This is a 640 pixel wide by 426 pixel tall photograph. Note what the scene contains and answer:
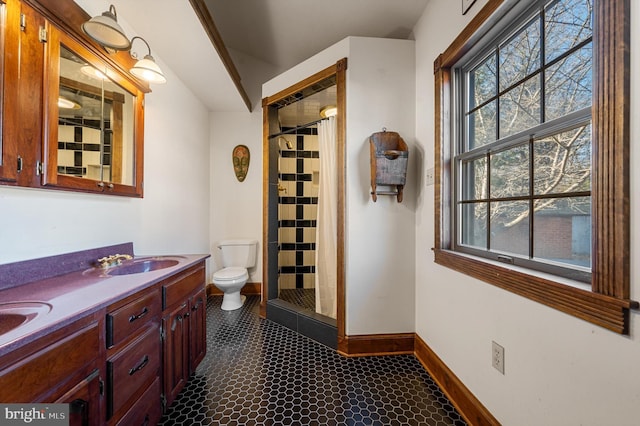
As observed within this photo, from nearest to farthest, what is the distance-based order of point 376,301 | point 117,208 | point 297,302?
point 117,208, point 376,301, point 297,302

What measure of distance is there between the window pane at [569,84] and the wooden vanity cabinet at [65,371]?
73.9 inches

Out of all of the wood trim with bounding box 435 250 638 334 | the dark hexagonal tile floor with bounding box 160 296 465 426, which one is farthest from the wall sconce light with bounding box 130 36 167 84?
the wood trim with bounding box 435 250 638 334

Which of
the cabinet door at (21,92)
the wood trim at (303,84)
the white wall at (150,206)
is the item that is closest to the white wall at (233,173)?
the white wall at (150,206)

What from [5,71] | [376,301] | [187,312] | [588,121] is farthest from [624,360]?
[5,71]

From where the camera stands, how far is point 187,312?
5.11 feet

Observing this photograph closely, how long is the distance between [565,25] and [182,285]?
7.16 ft

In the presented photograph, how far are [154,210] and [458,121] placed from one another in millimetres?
2356

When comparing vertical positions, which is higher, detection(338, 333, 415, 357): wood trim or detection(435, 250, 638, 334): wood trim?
detection(435, 250, 638, 334): wood trim

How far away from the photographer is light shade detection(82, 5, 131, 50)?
123 cm

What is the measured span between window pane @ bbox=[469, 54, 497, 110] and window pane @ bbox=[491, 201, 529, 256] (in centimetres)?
62

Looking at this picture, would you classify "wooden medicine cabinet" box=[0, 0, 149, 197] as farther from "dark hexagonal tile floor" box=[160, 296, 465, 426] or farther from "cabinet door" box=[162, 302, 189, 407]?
"dark hexagonal tile floor" box=[160, 296, 465, 426]

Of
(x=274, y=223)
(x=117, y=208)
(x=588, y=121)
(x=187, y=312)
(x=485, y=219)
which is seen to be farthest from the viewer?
(x=274, y=223)

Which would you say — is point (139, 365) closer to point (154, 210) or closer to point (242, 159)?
point (154, 210)

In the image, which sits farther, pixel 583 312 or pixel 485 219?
pixel 485 219
